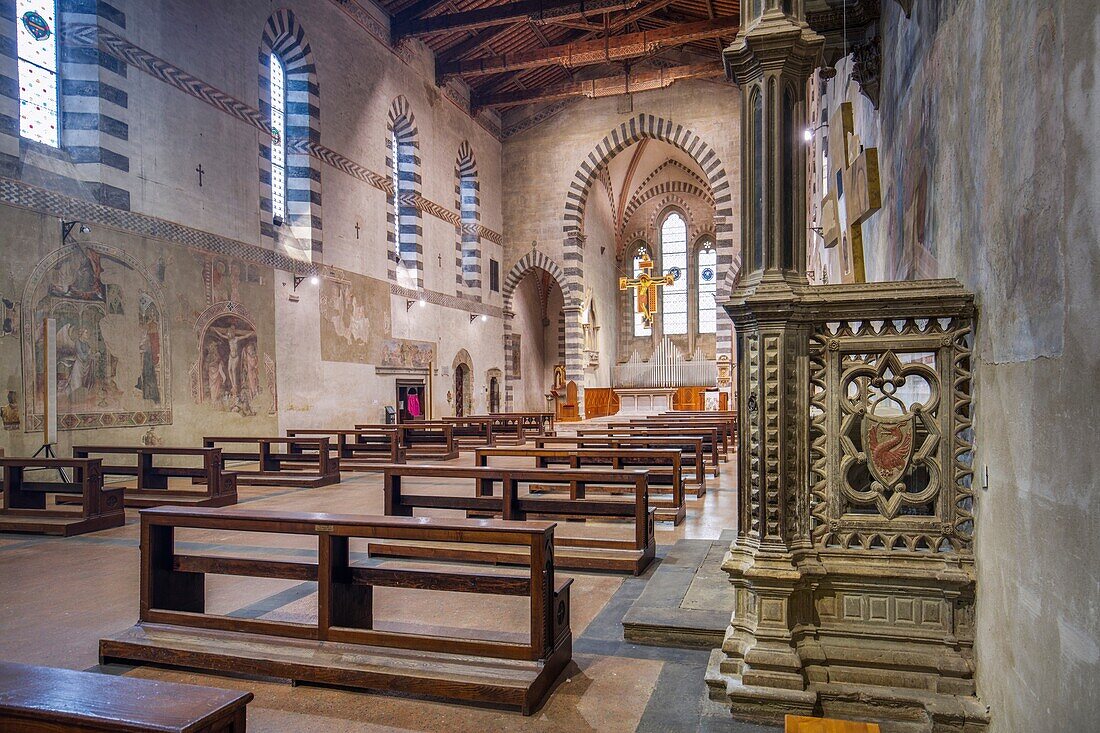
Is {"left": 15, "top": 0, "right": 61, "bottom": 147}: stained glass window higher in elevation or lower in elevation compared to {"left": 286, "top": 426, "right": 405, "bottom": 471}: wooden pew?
higher

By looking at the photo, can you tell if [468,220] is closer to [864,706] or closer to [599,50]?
[599,50]

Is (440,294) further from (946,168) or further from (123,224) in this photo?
(946,168)

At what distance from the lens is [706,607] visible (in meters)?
3.73

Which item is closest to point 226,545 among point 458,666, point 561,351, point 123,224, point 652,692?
point 458,666

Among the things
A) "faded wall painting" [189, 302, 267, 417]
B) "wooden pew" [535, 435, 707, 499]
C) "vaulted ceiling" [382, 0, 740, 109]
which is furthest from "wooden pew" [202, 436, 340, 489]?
"vaulted ceiling" [382, 0, 740, 109]

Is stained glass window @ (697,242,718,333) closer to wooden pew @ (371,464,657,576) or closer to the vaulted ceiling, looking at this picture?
the vaulted ceiling

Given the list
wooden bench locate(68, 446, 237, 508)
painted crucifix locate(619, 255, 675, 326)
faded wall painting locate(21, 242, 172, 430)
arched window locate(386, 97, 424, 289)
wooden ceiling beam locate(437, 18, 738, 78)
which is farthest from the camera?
painted crucifix locate(619, 255, 675, 326)

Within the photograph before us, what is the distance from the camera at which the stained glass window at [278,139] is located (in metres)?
13.2

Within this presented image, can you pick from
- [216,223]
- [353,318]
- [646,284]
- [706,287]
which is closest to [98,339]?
[216,223]

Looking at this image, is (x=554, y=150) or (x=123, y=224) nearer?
(x=123, y=224)

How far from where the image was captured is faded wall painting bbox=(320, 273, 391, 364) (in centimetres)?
1374

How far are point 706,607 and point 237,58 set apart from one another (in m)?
11.7

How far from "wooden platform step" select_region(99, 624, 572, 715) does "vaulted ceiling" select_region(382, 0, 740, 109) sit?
1471cm

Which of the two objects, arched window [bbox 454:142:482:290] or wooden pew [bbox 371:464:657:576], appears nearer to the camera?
wooden pew [bbox 371:464:657:576]
